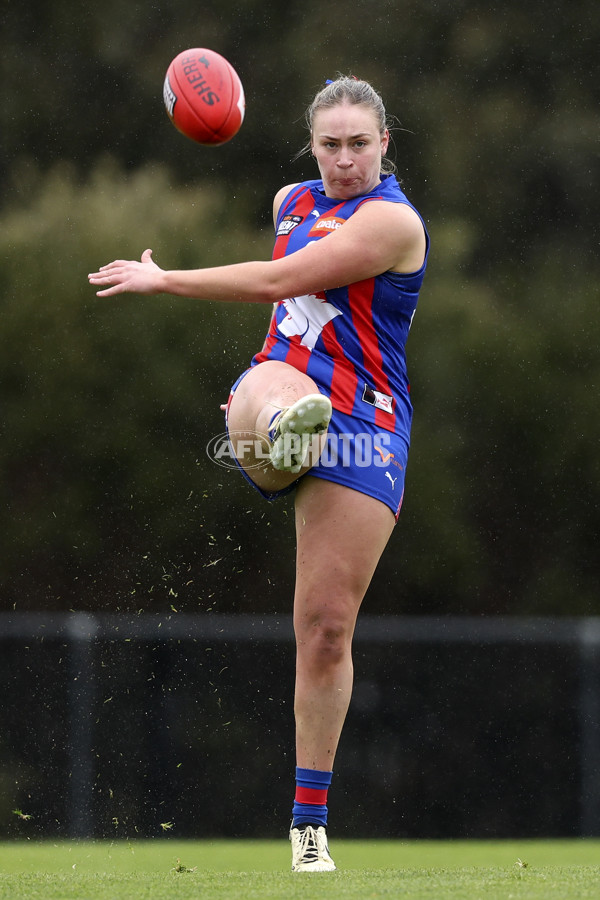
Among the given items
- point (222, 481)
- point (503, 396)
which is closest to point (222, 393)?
point (222, 481)

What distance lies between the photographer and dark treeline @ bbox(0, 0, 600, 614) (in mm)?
10141

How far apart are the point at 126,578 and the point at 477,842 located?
3.55 meters

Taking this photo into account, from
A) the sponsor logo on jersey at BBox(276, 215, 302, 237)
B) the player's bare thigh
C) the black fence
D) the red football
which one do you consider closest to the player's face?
the sponsor logo on jersey at BBox(276, 215, 302, 237)

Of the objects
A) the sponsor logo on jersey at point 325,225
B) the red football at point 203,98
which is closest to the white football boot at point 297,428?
the sponsor logo on jersey at point 325,225

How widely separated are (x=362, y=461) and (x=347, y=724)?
4.86 metres

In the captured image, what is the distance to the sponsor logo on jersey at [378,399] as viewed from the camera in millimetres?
3662

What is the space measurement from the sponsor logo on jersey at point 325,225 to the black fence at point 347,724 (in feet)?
16.2

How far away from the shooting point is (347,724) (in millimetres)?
8141

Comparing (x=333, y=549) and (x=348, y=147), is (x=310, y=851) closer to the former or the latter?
(x=333, y=549)

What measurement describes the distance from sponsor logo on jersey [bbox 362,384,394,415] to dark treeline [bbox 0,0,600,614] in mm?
5769

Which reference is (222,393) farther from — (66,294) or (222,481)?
(66,294)

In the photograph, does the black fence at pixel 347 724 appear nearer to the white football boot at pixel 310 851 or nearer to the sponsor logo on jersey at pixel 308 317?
the white football boot at pixel 310 851

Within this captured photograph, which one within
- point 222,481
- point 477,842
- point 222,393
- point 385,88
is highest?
point 385,88

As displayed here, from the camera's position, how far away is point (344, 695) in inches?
139
